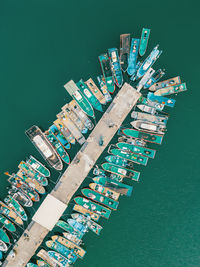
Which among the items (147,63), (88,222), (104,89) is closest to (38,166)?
(88,222)

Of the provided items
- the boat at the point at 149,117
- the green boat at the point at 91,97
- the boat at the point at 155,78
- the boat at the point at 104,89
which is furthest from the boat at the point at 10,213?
the boat at the point at 155,78

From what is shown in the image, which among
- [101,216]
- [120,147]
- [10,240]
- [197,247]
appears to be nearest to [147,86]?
[120,147]

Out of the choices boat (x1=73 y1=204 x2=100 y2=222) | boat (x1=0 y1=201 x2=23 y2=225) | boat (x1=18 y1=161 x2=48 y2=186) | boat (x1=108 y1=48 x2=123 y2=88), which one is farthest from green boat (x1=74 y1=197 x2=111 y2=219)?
boat (x1=108 y1=48 x2=123 y2=88)

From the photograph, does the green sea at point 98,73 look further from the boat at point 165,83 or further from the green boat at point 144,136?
the green boat at point 144,136

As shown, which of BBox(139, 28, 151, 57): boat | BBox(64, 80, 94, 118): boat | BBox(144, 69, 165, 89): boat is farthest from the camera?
BBox(139, 28, 151, 57): boat

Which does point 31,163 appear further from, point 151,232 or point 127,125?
point 151,232

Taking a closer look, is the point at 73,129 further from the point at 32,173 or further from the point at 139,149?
the point at 139,149

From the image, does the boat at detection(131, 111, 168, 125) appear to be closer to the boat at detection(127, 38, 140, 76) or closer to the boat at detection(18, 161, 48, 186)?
the boat at detection(127, 38, 140, 76)
